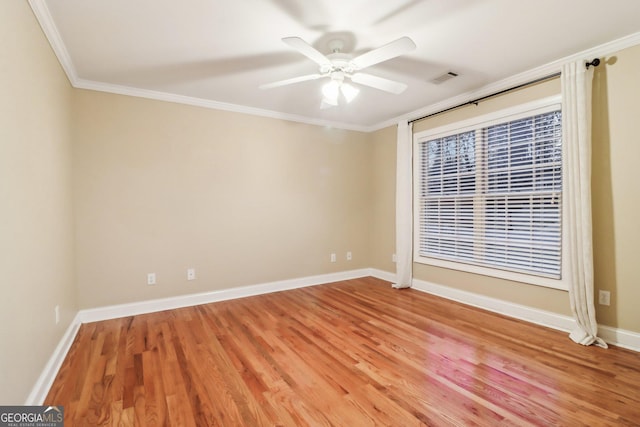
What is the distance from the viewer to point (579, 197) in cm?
259

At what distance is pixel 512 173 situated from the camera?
3219 millimetres

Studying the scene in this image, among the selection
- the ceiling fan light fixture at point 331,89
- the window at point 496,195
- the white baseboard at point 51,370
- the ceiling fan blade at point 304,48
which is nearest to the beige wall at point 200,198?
the white baseboard at point 51,370

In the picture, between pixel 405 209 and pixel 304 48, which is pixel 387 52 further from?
pixel 405 209

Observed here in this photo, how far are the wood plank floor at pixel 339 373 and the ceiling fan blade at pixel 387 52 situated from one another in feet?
7.39

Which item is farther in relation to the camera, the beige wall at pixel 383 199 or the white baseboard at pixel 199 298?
the beige wall at pixel 383 199

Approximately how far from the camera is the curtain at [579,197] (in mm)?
2543

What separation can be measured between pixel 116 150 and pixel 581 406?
4454 mm

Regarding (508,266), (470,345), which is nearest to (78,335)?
(470,345)

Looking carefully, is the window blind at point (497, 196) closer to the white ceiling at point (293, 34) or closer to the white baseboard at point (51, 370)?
the white ceiling at point (293, 34)

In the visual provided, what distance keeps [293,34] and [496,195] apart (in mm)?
2740

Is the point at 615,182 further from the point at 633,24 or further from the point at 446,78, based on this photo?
the point at 446,78

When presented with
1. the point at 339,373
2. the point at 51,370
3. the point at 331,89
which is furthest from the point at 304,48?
the point at 51,370

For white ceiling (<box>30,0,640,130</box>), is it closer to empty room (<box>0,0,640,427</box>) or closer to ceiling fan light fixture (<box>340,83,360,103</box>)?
empty room (<box>0,0,640,427</box>)

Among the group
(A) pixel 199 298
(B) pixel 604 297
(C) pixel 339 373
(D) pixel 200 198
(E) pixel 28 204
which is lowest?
(C) pixel 339 373
